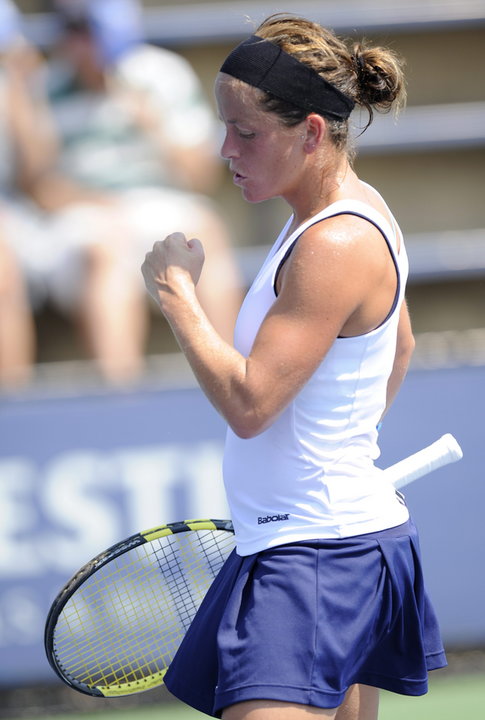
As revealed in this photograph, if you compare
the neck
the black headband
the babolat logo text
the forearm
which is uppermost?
the black headband

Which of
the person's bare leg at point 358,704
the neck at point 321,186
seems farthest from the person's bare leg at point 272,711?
the neck at point 321,186

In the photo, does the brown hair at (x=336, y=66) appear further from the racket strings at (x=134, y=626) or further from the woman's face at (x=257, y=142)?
the racket strings at (x=134, y=626)

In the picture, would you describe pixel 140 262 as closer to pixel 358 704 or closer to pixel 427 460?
pixel 427 460

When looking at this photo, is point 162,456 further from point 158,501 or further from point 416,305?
point 416,305

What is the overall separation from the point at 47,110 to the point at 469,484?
2.13 m

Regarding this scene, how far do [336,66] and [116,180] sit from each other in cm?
267

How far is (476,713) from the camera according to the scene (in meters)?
3.52

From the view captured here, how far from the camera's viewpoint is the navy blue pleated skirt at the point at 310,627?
72.7 inches

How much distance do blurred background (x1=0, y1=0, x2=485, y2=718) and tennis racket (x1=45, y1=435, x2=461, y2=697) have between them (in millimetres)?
1247

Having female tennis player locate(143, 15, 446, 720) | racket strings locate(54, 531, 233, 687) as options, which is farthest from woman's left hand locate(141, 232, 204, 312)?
racket strings locate(54, 531, 233, 687)

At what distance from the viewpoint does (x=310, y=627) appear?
186 cm

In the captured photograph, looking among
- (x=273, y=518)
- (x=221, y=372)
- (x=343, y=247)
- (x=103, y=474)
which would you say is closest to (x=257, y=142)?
(x=343, y=247)

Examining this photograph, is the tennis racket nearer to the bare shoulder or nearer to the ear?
the bare shoulder

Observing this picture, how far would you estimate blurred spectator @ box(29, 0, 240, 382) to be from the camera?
14.3 ft
